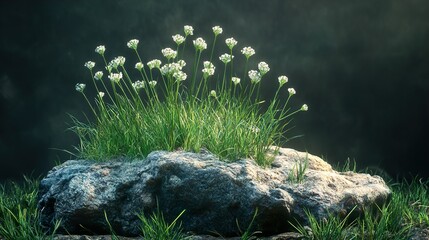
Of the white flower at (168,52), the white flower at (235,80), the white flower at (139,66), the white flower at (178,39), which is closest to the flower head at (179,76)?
the white flower at (168,52)

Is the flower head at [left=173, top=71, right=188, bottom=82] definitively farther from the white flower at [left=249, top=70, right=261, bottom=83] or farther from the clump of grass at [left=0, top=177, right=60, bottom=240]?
the clump of grass at [left=0, top=177, right=60, bottom=240]

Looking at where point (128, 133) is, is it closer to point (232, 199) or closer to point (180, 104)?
point (180, 104)

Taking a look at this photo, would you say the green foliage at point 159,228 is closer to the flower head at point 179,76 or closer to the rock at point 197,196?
the rock at point 197,196

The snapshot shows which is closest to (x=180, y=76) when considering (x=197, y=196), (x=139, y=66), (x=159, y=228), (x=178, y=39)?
(x=178, y=39)

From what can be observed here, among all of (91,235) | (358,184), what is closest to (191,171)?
(91,235)

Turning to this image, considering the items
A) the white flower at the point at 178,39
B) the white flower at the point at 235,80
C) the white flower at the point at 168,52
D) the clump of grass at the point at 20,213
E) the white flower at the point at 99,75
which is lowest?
the clump of grass at the point at 20,213

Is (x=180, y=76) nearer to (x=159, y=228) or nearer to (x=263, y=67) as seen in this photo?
(x=263, y=67)

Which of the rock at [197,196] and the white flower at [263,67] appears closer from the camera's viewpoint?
the rock at [197,196]
